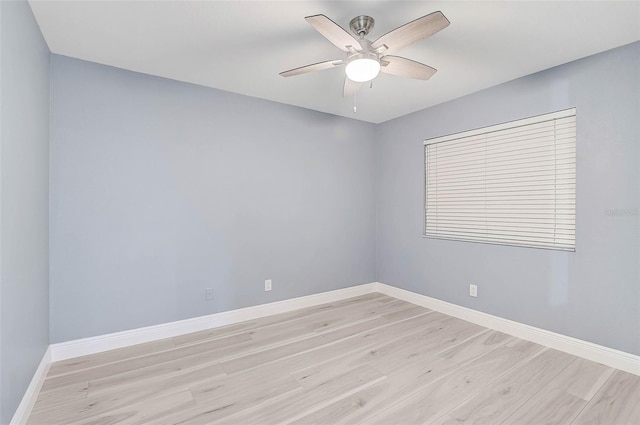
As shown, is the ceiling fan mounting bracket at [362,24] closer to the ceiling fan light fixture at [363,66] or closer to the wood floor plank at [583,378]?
the ceiling fan light fixture at [363,66]

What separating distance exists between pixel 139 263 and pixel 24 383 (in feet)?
3.58

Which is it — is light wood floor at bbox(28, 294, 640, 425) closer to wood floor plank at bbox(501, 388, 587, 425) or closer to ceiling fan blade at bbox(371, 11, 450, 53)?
wood floor plank at bbox(501, 388, 587, 425)

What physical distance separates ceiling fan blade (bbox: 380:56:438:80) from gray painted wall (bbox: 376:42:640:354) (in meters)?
1.34

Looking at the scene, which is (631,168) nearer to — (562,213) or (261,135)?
(562,213)

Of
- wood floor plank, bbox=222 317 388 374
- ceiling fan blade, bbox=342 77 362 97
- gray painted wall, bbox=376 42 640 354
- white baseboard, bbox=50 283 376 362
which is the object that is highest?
ceiling fan blade, bbox=342 77 362 97

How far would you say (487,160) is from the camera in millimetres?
3135

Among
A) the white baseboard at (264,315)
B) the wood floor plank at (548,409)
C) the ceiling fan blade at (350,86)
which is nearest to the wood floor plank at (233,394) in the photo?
the white baseboard at (264,315)

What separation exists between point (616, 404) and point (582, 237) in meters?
1.18

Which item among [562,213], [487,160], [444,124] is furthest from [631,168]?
[444,124]

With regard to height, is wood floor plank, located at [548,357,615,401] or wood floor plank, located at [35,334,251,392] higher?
wood floor plank, located at [548,357,615,401]

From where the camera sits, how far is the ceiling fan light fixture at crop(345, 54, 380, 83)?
1826mm

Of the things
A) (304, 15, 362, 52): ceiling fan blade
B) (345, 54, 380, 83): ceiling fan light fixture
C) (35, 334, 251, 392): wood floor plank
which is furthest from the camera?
(35, 334, 251, 392): wood floor plank

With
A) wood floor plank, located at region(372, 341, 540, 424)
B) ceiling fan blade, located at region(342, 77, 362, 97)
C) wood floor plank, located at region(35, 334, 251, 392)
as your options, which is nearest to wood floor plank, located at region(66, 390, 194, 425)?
wood floor plank, located at region(35, 334, 251, 392)

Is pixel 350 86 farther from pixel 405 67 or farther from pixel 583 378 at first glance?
pixel 583 378
